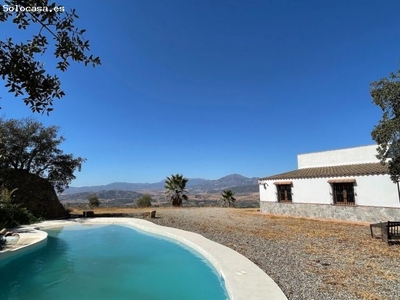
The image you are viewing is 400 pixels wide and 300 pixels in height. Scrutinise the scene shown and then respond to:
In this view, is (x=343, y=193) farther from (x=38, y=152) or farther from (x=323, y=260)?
(x=38, y=152)

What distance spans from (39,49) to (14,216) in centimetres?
2117

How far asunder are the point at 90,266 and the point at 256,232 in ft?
28.9

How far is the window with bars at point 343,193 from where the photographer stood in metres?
18.4

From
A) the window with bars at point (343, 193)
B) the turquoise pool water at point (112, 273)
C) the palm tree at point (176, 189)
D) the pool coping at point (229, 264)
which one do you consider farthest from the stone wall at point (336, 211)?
the palm tree at point (176, 189)

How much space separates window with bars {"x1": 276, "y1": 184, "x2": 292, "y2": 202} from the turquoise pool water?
499 inches

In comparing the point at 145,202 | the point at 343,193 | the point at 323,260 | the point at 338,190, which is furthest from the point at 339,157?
the point at 145,202

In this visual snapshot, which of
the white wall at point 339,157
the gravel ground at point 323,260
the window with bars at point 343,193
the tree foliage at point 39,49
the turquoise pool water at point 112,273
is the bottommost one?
the turquoise pool water at point 112,273

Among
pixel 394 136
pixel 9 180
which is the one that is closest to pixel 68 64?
pixel 394 136

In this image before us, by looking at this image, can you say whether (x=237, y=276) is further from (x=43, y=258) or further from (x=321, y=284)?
(x=43, y=258)

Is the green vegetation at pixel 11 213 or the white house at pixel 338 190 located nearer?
the white house at pixel 338 190

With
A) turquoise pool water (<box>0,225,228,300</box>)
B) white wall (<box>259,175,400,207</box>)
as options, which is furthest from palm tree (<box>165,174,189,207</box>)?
turquoise pool water (<box>0,225,228,300</box>)

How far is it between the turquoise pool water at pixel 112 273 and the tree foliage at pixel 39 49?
669 centimetres

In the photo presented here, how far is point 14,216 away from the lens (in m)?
19.5
